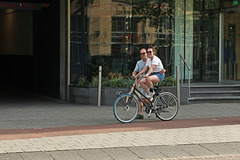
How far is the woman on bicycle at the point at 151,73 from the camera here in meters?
11.1

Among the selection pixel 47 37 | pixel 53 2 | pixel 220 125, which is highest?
pixel 53 2

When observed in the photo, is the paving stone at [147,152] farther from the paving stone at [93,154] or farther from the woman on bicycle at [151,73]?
the woman on bicycle at [151,73]

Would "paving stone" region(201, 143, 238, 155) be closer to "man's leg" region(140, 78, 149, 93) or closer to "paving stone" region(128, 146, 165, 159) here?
"paving stone" region(128, 146, 165, 159)

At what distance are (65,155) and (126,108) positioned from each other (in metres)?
3.83

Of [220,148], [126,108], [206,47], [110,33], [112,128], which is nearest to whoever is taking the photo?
[220,148]

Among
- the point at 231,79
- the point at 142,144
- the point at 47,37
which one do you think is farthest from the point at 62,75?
the point at 142,144

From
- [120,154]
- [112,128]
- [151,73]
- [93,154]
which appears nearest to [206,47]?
[151,73]

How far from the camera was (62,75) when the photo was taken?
51.9 feet

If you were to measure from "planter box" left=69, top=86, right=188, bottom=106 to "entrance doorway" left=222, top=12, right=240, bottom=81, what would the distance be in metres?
4.41

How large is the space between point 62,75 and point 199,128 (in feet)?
22.8

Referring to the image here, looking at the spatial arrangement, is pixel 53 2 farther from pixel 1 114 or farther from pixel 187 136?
pixel 187 136

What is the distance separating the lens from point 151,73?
37.4 feet

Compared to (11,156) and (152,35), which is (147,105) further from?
(152,35)

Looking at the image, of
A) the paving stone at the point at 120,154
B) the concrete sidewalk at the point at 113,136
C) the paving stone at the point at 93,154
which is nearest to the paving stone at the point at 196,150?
the concrete sidewalk at the point at 113,136
